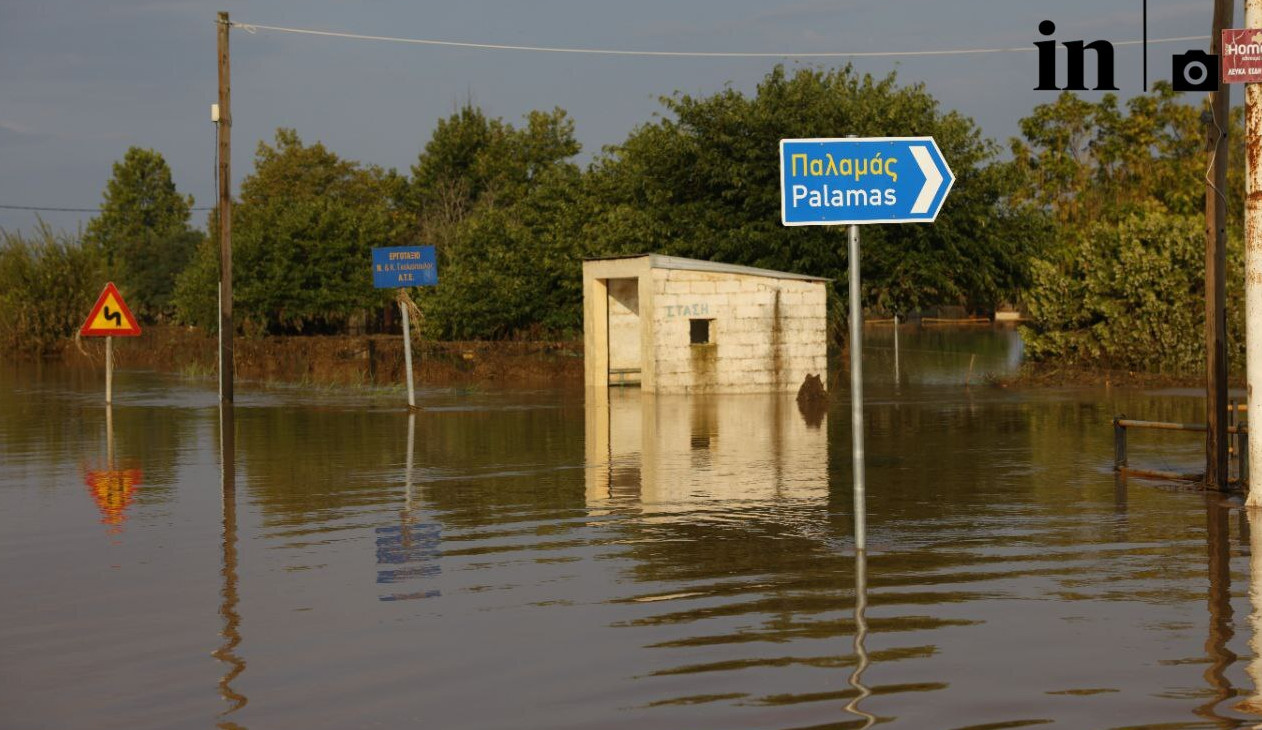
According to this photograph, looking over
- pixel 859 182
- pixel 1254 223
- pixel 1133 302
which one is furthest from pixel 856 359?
pixel 1133 302

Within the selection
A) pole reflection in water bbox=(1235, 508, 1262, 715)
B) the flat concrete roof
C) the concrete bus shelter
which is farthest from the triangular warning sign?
pole reflection in water bbox=(1235, 508, 1262, 715)

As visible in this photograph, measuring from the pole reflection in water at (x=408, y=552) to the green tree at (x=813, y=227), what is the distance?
2959 centimetres

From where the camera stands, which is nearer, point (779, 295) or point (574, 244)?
point (779, 295)

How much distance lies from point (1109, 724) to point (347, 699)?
11.3 feet

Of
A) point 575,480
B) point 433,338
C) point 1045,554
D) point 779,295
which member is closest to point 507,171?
point 433,338

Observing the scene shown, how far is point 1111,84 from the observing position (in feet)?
51.4

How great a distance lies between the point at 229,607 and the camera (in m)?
9.81

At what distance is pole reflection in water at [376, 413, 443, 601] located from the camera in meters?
10.7

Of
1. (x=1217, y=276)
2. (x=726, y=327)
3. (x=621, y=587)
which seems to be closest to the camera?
(x=621, y=587)

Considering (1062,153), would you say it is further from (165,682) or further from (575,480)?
(165,682)

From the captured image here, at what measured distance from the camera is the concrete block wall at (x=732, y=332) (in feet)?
111

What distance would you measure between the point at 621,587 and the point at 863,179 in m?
3.06

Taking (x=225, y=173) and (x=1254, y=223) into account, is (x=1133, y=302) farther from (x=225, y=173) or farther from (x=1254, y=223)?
(x=1254, y=223)

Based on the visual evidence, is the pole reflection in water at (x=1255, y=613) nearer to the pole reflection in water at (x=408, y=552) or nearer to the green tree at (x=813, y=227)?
the pole reflection in water at (x=408, y=552)
